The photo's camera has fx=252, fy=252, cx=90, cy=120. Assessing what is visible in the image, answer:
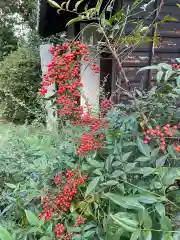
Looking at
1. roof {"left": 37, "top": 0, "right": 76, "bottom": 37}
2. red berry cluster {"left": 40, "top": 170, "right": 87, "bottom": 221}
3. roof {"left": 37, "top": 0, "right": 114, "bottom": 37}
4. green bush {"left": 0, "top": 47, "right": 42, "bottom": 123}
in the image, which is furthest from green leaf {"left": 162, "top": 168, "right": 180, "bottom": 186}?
green bush {"left": 0, "top": 47, "right": 42, "bottom": 123}

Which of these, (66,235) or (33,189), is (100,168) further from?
(33,189)

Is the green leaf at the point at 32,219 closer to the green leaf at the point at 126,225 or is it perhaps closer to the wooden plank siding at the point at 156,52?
the green leaf at the point at 126,225

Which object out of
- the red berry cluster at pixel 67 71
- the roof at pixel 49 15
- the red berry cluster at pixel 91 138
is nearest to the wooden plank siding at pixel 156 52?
the roof at pixel 49 15

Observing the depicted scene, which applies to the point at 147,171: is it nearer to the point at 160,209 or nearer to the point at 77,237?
the point at 160,209

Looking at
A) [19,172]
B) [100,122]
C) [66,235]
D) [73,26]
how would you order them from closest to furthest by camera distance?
1. [66,235]
2. [100,122]
3. [19,172]
4. [73,26]

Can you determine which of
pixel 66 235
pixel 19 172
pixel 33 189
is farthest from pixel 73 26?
pixel 66 235

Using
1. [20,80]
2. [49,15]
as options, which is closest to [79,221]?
[49,15]

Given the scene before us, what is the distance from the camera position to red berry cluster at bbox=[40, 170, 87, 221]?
835mm

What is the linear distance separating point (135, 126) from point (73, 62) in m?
0.31

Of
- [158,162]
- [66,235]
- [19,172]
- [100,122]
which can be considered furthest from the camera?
[19,172]

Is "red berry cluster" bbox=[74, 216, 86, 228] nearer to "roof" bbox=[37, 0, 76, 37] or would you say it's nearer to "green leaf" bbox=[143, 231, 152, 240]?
"green leaf" bbox=[143, 231, 152, 240]

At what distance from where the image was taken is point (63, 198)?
0.84 m

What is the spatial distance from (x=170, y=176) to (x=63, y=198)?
0.38m

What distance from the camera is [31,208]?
107 cm
